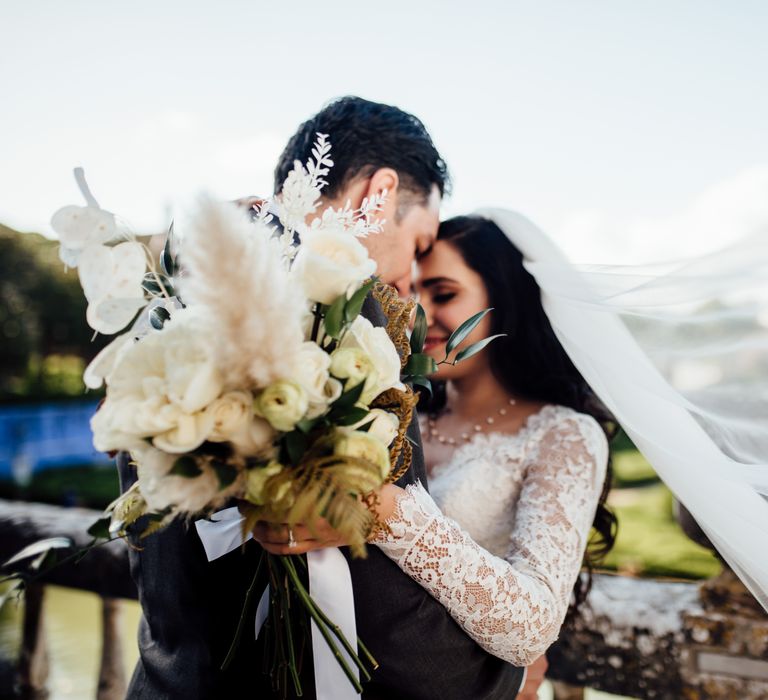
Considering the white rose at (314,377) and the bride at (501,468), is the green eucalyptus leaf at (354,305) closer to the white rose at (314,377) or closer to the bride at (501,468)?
the white rose at (314,377)

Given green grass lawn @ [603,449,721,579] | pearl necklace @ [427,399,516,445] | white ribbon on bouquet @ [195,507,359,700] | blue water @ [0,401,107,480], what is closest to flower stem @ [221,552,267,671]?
white ribbon on bouquet @ [195,507,359,700]

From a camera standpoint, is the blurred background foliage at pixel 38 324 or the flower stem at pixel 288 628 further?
the blurred background foliage at pixel 38 324

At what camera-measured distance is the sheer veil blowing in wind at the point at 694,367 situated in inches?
76.9

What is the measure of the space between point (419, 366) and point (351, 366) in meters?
0.33

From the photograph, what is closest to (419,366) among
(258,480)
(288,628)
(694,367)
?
(258,480)

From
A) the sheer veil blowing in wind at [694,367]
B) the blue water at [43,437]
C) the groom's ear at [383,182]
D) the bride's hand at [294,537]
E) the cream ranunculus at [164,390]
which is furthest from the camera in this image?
the blue water at [43,437]

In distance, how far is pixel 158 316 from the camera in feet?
4.18

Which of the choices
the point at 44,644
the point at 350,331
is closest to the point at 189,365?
the point at 350,331

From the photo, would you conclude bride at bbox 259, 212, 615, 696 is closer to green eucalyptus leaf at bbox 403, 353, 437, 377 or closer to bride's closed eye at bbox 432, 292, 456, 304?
bride's closed eye at bbox 432, 292, 456, 304

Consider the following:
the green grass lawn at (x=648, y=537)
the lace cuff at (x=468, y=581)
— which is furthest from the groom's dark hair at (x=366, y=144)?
the green grass lawn at (x=648, y=537)

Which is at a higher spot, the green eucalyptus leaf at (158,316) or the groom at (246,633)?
the green eucalyptus leaf at (158,316)

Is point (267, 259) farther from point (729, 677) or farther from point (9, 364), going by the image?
point (9, 364)

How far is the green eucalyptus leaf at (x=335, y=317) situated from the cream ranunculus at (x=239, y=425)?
19cm

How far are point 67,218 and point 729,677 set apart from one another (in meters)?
2.50
